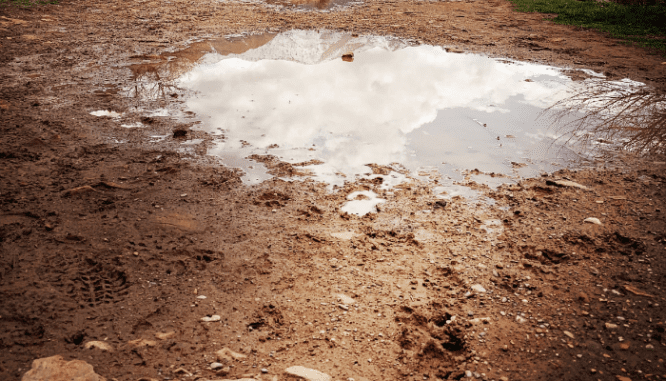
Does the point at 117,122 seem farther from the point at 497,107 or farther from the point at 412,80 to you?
the point at 497,107

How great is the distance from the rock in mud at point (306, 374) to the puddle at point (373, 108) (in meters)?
2.12

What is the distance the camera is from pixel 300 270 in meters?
3.17

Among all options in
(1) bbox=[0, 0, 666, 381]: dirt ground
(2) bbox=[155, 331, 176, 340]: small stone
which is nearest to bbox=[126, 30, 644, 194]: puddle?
(1) bbox=[0, 0, 666, 381]: dirt ground

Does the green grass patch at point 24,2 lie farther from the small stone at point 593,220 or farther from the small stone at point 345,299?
the small stone at point 593,220

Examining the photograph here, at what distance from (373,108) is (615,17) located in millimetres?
9363

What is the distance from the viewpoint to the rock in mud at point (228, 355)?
244cm

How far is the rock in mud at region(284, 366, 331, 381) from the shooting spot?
2.35 metres

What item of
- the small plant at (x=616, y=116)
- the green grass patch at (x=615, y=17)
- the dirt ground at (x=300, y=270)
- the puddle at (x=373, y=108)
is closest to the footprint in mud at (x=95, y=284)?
the dirt ground at (x=300, y=270)

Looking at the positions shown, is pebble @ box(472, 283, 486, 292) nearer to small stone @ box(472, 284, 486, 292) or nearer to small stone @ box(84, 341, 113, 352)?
small stone @ box(472, 284, 486, 292)

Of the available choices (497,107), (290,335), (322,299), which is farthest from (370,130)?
(290,335)

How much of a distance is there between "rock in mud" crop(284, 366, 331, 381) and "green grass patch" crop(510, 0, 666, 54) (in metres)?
10.2

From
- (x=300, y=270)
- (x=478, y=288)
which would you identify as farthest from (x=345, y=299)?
(x=478, y=288)

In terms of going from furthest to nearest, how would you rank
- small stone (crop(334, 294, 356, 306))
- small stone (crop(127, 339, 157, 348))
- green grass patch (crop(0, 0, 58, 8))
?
1. green grass patch (crop(0, 0, 58, 8))
2. small stone (crop(334, 294, 356, 306))
3. small stone (crop(127, 339, 157, 348))

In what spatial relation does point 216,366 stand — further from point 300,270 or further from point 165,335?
point 300,270
